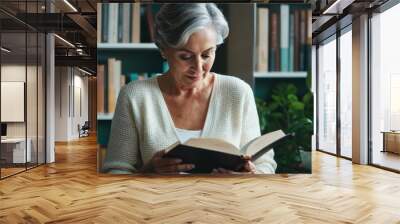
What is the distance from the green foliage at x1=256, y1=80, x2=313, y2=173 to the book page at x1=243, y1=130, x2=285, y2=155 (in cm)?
7

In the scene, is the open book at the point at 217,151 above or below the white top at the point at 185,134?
below

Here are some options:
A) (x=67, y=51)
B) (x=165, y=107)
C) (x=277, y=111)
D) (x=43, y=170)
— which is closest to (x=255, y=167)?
A: (x=277, y=111)

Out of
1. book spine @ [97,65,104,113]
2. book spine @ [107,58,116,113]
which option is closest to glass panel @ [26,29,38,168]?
book spine @ [97,65,104,113]

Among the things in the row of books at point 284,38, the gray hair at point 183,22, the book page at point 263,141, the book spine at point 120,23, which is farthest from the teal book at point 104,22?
the book page at point 263,141

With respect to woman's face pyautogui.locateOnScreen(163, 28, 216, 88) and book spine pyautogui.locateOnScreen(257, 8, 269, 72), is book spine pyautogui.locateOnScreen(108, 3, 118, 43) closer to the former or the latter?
woman's face pyautogui.locateOnScreen(163, 28, 216, 88)

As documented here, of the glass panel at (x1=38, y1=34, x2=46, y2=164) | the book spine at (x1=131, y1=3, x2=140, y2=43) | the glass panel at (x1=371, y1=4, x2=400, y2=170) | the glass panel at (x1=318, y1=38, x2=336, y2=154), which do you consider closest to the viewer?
the book spine at (x1=131, y1=3, x2=140, y2=43)

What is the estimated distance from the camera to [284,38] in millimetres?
6262

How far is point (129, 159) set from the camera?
609 centimetres

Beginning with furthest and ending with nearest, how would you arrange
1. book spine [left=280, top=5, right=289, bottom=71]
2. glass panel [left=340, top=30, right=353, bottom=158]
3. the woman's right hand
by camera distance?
glass panel [left=340, top=30, right=353, bottom=158]
book spine [left=280, top=5, right=289, bottom=71]
the woman's right hand

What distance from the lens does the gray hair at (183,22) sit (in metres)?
5.98

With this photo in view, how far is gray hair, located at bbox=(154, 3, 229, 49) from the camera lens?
5.98 m

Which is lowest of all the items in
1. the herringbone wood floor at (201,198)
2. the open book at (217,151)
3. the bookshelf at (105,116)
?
the herringbone wood floor at (201,198)

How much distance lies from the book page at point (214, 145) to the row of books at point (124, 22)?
1.63 m

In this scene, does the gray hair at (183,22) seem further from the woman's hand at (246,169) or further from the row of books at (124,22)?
the woman's hand at (246,169)
